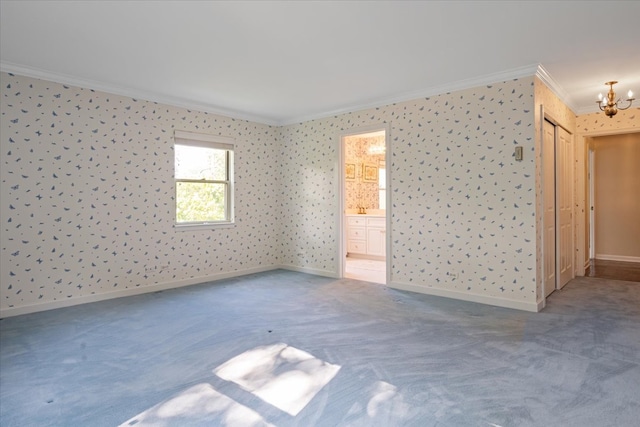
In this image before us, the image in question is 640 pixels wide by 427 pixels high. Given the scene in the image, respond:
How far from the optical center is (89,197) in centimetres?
436

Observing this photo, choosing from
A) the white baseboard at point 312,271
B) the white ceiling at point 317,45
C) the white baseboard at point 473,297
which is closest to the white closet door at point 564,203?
the white ceiling at point 317,45

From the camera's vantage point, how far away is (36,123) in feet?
13.1

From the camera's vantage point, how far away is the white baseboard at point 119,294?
3.89 meters

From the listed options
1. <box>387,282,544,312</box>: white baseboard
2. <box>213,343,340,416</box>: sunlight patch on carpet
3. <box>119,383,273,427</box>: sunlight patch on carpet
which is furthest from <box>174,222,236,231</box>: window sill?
<box>119,383,273,427</box>: sunlight patch on carpet

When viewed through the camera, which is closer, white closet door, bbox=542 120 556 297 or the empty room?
the empty room

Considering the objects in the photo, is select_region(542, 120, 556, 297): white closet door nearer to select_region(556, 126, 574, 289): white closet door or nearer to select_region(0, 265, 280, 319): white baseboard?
select_region(556, 126, 574, 289): white closet door

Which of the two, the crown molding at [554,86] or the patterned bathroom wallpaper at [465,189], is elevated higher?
the crown molding at [554,86]

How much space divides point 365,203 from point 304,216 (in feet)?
8.40

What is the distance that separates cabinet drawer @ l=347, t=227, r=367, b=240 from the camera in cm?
779

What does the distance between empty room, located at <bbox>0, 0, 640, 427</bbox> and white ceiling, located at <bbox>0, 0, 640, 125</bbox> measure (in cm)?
3

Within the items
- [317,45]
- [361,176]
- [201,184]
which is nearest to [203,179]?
[201,184]

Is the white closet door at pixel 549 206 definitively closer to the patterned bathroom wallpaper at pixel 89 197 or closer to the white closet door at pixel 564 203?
the white closet door at pixel 564 203

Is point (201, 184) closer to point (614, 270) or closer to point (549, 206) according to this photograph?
point (549, 206)

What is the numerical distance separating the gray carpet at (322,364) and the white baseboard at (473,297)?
0.44 ft
